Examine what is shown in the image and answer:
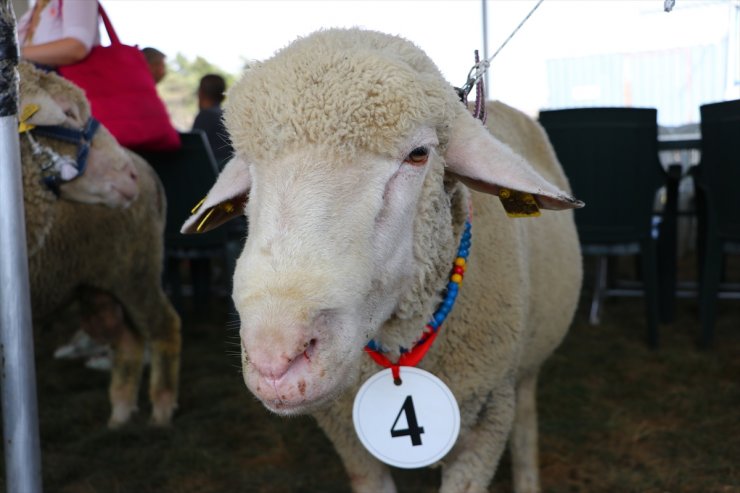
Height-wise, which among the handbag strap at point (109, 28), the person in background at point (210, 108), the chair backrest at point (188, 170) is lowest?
the chair backrest at point (188, 170)

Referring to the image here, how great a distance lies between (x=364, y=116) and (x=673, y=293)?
12.8 feet

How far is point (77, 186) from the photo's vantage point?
2.56 metres

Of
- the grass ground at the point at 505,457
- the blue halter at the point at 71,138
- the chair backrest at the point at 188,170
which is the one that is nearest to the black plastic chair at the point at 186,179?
the chair backrest at the point at 188,170

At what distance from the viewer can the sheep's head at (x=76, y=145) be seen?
246 centimetres

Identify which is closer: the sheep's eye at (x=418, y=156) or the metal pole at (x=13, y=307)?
the sheep's eye at (x=418, y=156)

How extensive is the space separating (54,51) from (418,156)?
6.40ft

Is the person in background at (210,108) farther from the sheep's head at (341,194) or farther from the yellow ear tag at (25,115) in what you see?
the sheep's head at (341,194)

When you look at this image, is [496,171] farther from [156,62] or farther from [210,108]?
[210,108]

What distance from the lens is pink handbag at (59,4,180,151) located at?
9.46ft

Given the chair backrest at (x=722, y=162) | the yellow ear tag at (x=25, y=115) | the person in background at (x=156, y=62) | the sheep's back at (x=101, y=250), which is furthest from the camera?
the person in background at (x=156, y=62)

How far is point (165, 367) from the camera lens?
3.29 metres

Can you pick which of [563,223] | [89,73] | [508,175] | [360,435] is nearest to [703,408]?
[563,223]

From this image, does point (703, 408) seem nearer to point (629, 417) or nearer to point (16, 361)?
point (629, 417)

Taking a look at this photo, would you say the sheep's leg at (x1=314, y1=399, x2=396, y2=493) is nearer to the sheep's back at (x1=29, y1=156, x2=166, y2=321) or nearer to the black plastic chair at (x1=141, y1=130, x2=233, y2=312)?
the sheep's back at (x1=29, y1=156, x2=166, y2=321)
